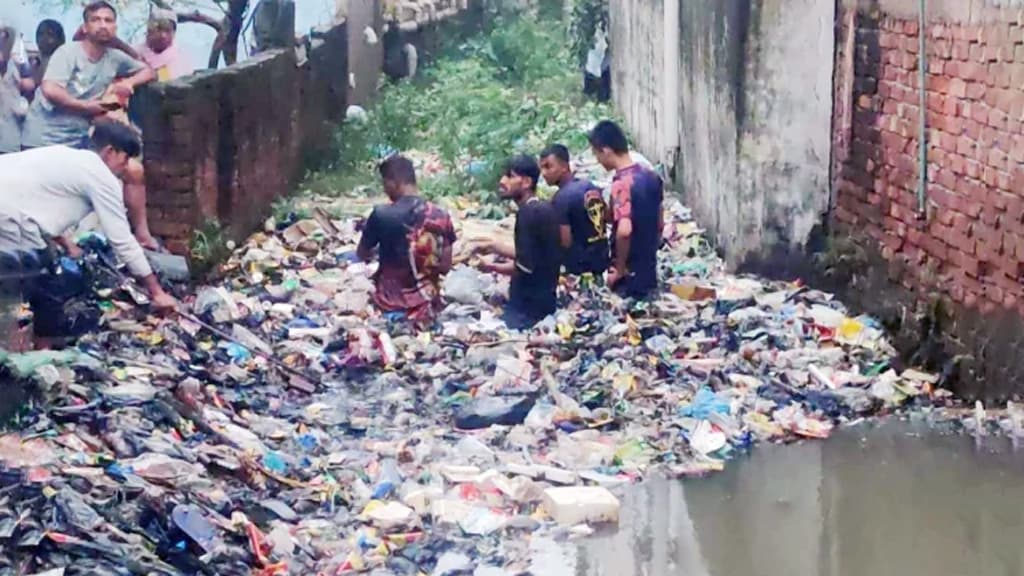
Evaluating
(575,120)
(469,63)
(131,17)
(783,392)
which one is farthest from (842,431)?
(469,63)

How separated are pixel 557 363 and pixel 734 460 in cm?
154

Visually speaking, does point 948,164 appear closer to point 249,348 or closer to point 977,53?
point 977,53

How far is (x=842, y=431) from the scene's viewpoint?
6043 mm

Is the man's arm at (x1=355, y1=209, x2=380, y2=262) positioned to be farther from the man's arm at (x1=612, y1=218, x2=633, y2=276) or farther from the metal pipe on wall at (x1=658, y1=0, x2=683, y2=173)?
the metal pipe on wall at (x1=658, y1=0, x2=683, y2=173)

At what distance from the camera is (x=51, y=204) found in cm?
622

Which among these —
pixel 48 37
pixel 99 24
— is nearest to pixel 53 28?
pixel 48 37

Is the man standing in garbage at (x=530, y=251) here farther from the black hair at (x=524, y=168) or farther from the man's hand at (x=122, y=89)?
the man's hand at (x=122, y=89)

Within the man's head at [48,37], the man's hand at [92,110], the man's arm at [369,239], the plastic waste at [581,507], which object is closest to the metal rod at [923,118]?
the plastic waste at [581,507]

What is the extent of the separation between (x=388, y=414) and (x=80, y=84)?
3484 mm

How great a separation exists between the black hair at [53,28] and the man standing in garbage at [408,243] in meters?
3.77

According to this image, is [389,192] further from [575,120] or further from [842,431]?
[575,120]

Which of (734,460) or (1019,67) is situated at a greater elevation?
(1019,67)

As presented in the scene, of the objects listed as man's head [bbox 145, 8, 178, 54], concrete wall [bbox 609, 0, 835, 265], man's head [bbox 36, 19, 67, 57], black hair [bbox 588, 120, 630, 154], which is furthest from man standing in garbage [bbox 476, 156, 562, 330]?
man's head [bbox 36, 19, 67, 57]

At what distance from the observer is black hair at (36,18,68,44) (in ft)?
32.0
